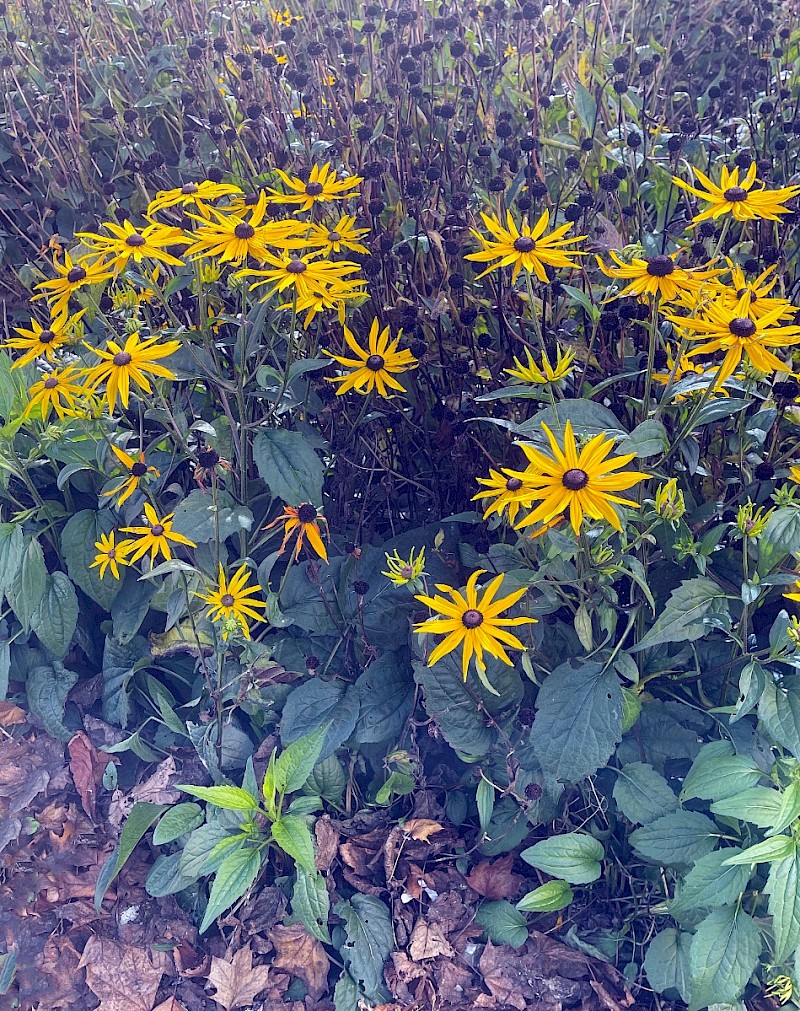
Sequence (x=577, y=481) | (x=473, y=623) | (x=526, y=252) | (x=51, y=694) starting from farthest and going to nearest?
(x=51, y=694)
(x=526, y=252)
(x=473, y=623)
(x=577, y=481)

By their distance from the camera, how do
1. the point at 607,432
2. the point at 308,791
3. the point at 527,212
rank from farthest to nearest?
the point at 527,212
the point at 308,791
the point at 607,432

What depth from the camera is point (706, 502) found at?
6.31 ft

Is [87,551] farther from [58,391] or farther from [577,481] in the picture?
[577,481]

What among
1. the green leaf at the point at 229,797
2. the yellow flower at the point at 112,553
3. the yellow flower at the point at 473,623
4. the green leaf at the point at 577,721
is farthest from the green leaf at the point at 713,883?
the yellow flower at the point at 112,553

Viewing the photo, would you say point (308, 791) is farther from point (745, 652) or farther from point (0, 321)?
point (0, 321)

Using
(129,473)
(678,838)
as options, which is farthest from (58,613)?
(678,838)

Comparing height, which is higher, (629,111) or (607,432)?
(629,111)

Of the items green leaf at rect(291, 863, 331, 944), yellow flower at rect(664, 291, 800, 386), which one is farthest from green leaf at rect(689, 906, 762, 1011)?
yellow flower at rect(664, 291, 800, 386)

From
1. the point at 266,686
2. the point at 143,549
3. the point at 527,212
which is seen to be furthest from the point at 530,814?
the point at 527,212

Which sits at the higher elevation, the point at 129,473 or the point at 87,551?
the point at 129,473

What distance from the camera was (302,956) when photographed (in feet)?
6.89

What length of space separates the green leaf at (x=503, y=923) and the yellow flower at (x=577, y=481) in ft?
3.82

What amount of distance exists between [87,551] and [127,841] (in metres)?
0.76

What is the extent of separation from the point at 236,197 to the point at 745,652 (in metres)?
1.65
